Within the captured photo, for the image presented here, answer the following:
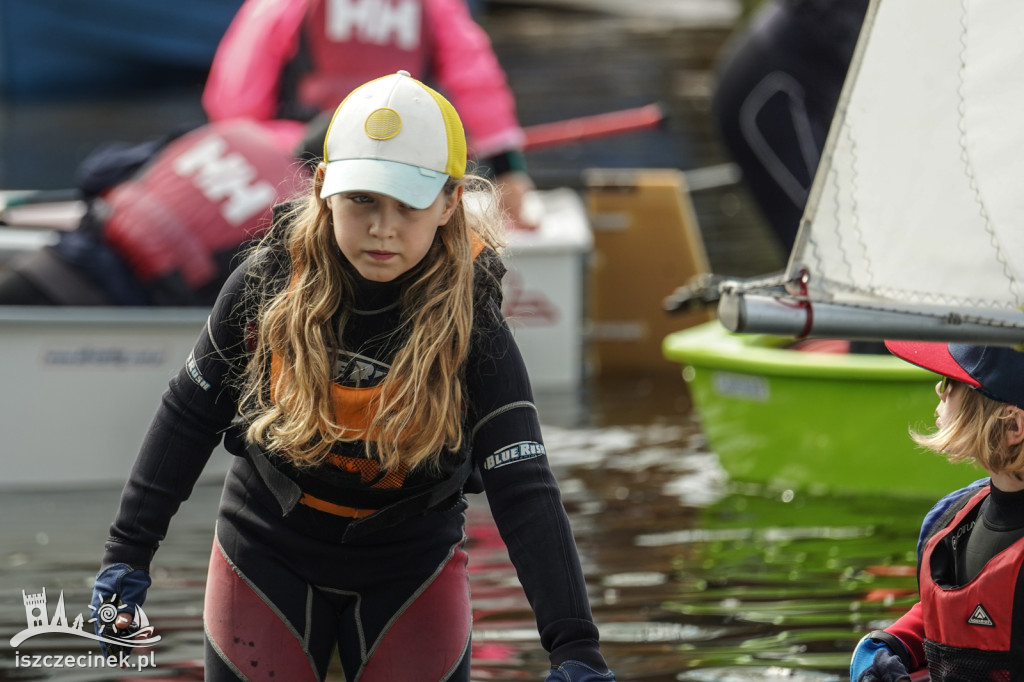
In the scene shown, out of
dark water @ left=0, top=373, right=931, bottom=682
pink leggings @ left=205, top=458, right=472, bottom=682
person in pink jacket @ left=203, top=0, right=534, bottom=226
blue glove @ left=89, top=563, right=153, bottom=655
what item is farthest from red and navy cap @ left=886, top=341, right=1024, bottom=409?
person in pink jacket @ left=203, top=0, right=534, bottom=226

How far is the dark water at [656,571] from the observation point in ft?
11.2

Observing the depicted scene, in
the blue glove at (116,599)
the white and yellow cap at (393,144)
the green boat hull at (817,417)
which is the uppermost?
the white and yellow cap at (393,144)

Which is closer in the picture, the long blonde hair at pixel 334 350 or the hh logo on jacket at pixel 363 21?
the long blonde hair at pixel 334 350

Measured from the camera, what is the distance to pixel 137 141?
14.3m

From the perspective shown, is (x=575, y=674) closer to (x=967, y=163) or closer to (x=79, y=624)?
(x=967, y=163)

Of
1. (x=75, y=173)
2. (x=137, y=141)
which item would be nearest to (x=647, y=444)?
(x=75, y=173)

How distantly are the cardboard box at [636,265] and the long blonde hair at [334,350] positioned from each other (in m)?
5.53

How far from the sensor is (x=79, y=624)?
3.59 metres

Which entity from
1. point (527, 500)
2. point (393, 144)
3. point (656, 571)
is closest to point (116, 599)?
point (527, 500)

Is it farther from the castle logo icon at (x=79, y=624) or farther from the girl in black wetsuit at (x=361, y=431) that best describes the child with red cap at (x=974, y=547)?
the castle logo icon at (x=79, y=624)

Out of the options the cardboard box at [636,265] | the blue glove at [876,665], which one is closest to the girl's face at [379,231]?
the blue glove at [876,665]

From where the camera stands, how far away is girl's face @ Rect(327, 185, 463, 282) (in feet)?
6.84

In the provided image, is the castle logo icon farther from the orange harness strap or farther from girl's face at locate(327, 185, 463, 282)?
girl's face at locate(327, 185, 463, 282)

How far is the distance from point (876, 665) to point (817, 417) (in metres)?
2.88
